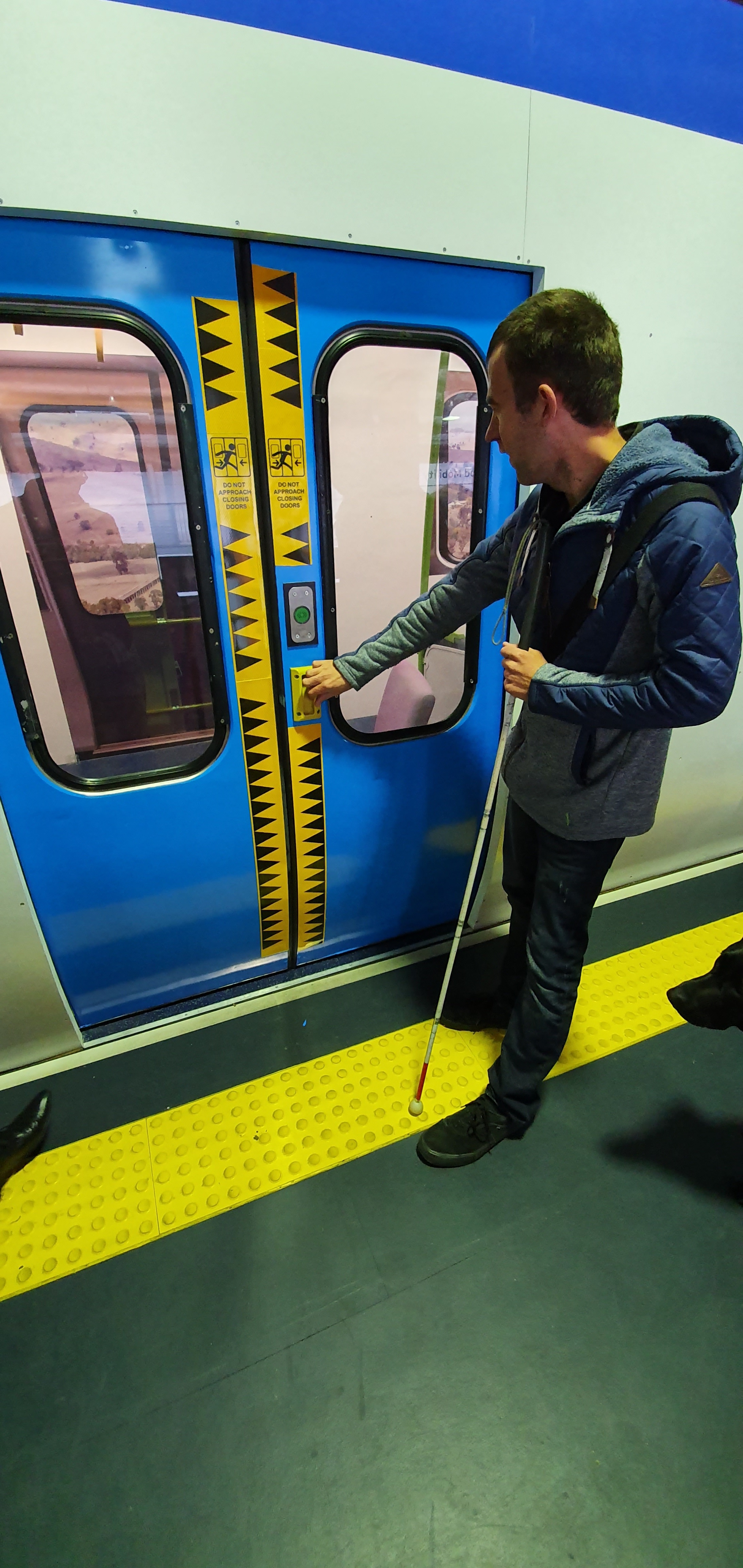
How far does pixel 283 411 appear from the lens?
1.95 m

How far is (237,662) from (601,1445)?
2.33 metres

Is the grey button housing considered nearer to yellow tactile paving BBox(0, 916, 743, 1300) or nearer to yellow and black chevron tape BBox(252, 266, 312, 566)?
yellow and black chevron tape BBox(252, 266, 312, 566)

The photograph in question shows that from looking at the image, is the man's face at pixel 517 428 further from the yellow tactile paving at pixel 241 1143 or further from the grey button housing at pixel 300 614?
the yellow tactile paving at pixel 241 1143

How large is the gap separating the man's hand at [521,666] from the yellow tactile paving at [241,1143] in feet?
5.06

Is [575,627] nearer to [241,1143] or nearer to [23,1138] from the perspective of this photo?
[241,1143]

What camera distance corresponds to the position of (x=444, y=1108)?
88.0 inches

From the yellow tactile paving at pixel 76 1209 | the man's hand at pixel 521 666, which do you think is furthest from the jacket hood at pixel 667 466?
the yellow tactile paving at pixel 76 1209

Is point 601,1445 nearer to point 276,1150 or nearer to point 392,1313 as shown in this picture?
point 392,1313

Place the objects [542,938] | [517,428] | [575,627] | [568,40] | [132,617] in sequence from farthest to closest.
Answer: [132,617] < [542,938] < [568,40] < [575,627] < [517,428]

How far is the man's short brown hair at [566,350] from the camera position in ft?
4.51

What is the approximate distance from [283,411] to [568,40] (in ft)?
4.40

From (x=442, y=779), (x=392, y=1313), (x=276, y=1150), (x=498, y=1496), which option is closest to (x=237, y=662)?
(x=442, y=779)

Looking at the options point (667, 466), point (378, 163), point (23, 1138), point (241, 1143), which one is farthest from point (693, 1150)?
point (378, 163)

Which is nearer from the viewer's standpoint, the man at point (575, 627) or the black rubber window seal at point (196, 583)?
the man at point (575, 627)
